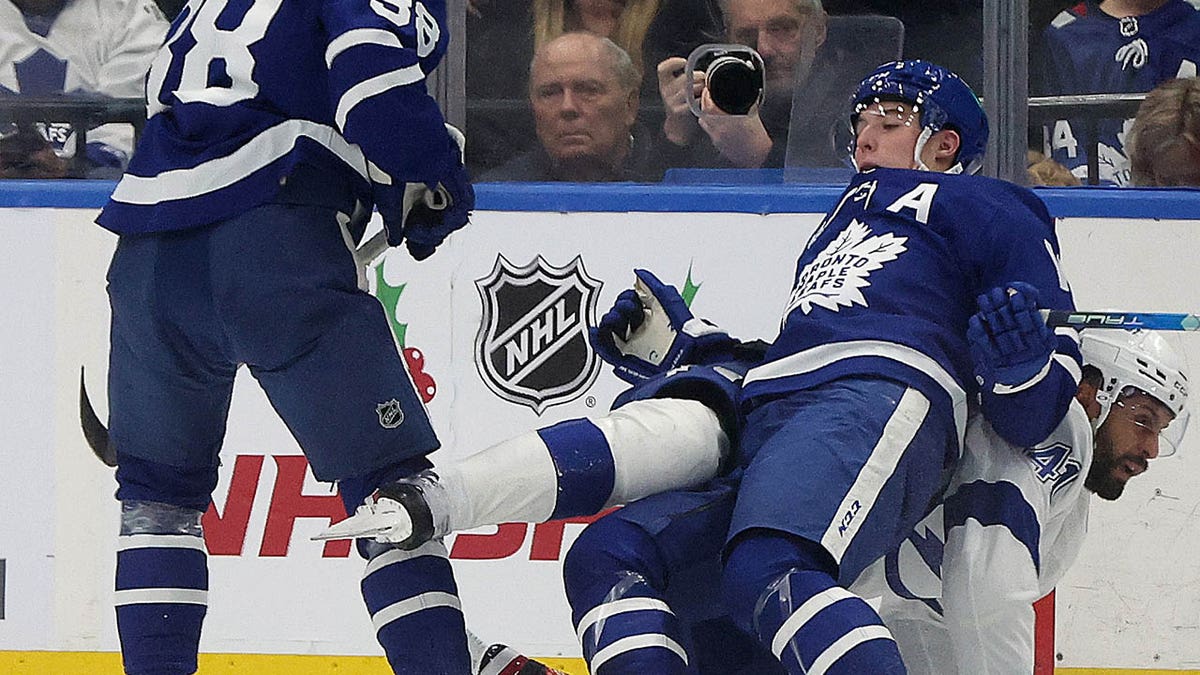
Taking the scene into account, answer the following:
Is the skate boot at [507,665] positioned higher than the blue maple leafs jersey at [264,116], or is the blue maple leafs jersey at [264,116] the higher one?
the blue maple leafs jersey at [264,116]

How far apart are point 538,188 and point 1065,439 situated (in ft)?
3.54

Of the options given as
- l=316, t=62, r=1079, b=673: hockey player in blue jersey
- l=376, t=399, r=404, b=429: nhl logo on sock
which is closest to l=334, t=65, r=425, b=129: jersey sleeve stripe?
l=376, t=399, r=404, b=429: nhl logo on sock

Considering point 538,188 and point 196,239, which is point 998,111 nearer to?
point 538,188

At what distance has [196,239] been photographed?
2.37m

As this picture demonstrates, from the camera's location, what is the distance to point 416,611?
233 centimetres

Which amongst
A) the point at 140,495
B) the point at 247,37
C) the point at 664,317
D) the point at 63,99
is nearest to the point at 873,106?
the point at 664,317

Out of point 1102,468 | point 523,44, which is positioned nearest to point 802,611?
point 1102,468

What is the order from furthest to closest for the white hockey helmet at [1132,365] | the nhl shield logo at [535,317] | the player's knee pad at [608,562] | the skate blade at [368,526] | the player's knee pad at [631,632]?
1. the nhl shield logo at [535,317]
2. the white hockey helmet at [1132,365]
3. the player's knee pad at [608,562]
4. the player's knee pad at [631,632]
5. the skate blade at [368,526]

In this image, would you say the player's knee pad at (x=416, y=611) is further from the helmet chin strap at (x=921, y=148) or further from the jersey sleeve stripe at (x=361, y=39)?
the helmet chin strap at (x=921, y=148)

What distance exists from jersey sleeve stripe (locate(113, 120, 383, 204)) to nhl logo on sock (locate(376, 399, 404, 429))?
334 mm

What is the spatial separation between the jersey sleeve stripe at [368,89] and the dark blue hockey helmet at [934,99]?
753 millimetres

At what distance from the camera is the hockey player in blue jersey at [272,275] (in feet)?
7.67

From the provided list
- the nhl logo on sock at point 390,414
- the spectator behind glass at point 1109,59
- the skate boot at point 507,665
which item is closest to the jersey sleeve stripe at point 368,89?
the nhl logo on sock at point 390,414

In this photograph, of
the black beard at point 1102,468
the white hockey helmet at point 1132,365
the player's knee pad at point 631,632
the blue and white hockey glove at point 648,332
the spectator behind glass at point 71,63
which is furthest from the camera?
the spectator behind glass at point 71,63
